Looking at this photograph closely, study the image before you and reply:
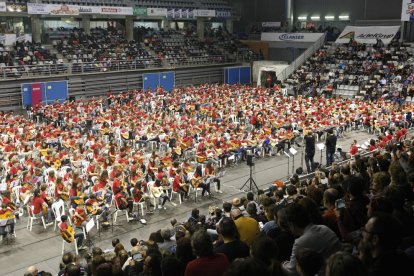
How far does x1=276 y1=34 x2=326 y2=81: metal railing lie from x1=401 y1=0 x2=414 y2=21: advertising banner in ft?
28.4

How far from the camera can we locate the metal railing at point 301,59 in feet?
151

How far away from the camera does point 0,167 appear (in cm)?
1844

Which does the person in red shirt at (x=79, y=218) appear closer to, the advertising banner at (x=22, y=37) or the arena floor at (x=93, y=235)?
the arena floor at (x=93, y=235)

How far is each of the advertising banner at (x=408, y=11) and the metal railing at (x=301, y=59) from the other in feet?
28.4

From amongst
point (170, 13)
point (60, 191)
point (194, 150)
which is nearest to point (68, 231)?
point (60, 191)

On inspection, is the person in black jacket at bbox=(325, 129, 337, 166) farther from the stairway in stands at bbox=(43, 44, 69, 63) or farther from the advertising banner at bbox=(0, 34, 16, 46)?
the advertising banner at bbox=(0, 34, 16, 46)

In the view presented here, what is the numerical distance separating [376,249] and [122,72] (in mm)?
37841

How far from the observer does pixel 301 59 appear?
46938 mm

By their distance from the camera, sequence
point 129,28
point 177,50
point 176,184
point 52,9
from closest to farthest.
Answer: point 176,184, point 52,9, point 129,28, point 177,50

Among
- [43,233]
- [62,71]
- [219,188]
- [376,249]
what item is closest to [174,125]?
[219,188]

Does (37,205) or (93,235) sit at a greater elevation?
(37,205)

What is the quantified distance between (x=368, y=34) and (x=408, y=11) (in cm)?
481

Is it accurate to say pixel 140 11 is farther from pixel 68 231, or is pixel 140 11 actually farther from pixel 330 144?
pixel 68 231

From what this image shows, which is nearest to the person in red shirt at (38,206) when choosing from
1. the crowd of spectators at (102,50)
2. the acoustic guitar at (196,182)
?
the acoustic guitar at (196,182)
